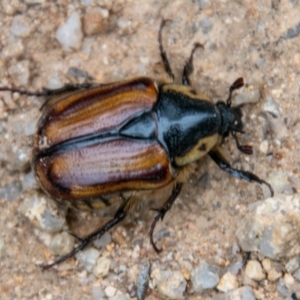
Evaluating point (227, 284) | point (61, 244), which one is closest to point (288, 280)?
point (227, 284)

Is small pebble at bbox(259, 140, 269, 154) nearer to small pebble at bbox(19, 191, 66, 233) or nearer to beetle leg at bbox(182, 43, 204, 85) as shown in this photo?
beetle leg at bbox(182, 43, 204, 85)

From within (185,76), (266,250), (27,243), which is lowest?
(27,243)

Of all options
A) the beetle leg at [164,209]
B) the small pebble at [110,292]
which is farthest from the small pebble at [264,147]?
the small pebble at [110,292]

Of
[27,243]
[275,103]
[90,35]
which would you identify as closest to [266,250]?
[275,103]

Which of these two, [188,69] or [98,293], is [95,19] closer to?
[188,69]

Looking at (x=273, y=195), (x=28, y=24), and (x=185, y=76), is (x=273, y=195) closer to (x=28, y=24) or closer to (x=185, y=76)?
(x=185, y=76)

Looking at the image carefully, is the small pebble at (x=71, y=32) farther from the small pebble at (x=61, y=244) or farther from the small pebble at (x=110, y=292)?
the small pebble at (x=110, y=292)

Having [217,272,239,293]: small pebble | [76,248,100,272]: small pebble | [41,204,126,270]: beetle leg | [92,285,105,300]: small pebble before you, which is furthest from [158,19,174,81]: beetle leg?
[92,285,105,300]: small pebble
